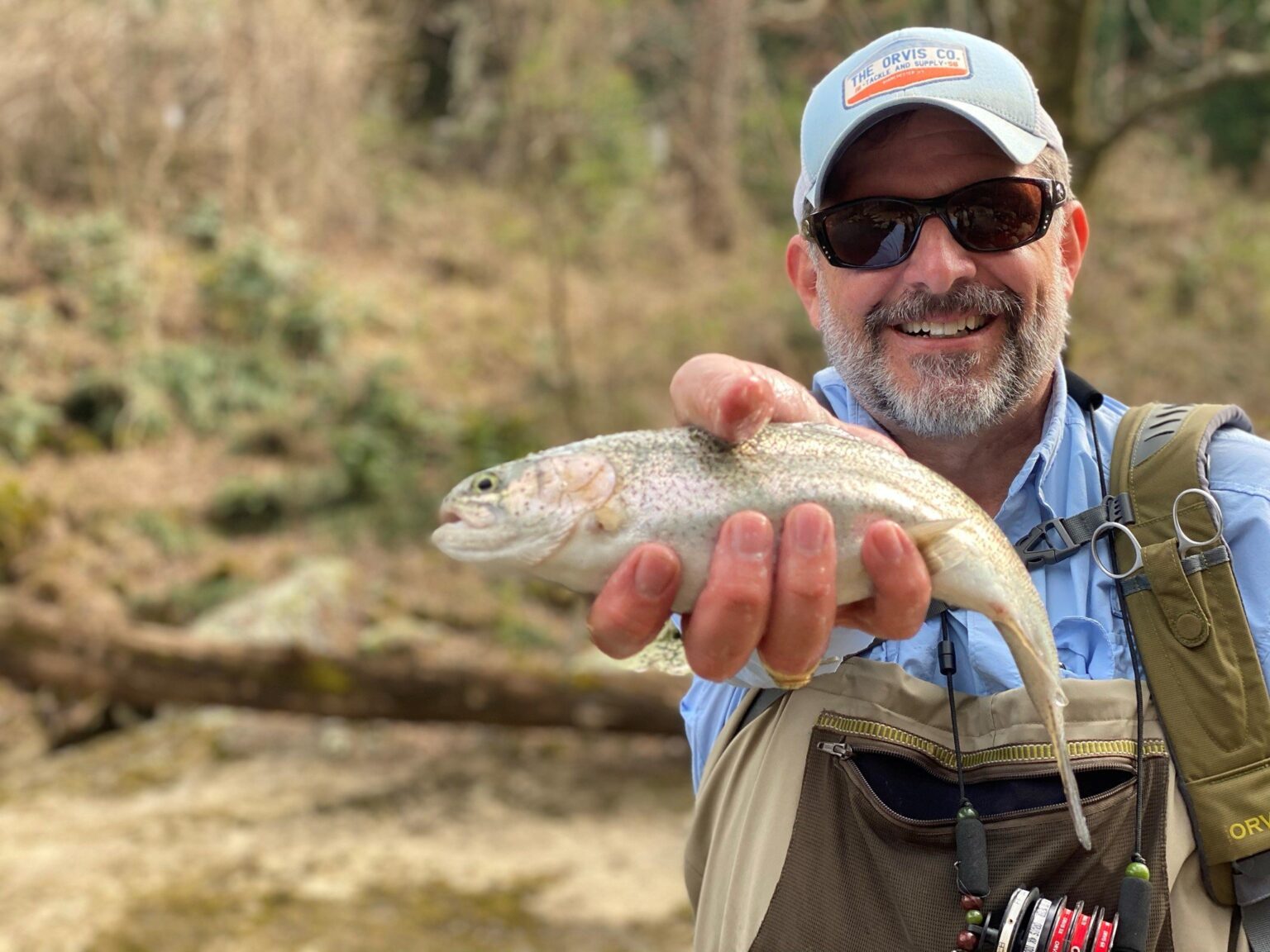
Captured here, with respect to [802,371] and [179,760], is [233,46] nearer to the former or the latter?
[802,371]

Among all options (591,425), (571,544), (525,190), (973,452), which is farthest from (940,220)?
(525,190)

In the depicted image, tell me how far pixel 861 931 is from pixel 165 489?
13.1m

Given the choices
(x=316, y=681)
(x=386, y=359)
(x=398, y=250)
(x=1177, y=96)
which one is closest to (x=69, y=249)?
(x=386, y=359)

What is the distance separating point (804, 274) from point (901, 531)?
112 centimetres

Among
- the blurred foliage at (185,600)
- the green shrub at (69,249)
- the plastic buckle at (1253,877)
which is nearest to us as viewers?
the plastic buckle at (1253,877)

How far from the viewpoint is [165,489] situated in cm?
1359

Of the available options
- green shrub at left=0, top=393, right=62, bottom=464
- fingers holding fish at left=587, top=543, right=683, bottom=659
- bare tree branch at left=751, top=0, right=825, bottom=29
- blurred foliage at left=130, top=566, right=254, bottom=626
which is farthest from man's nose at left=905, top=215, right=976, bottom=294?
green shrub at left=0, top=393, right=62, bottom=464

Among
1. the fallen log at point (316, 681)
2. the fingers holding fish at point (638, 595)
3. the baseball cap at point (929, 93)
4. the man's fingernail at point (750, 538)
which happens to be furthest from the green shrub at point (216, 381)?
the man's fingernail at point (750, 538)

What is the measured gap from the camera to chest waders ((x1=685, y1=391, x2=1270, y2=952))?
2.01 meters

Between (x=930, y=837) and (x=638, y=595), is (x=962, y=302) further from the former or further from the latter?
(x=930, y=837)

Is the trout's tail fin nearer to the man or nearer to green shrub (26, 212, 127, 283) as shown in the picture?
the man

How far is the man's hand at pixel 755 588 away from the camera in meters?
2.01

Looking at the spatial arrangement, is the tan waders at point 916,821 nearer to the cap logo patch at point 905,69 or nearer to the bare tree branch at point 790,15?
the cap logo patch at point 905,69

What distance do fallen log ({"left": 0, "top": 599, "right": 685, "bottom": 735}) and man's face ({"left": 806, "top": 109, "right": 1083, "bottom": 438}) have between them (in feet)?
20.7
